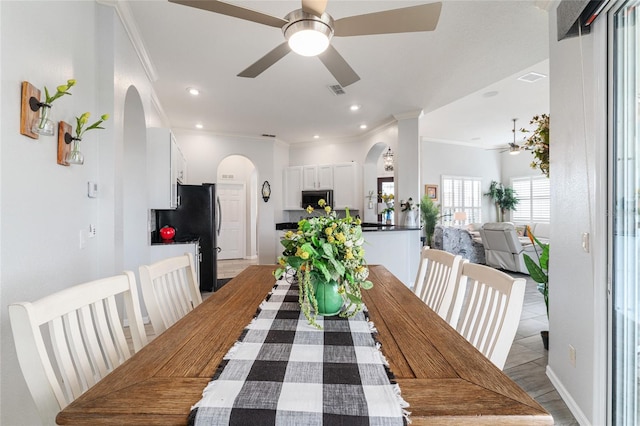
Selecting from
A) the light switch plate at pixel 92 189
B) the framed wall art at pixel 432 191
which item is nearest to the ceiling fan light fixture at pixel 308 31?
the light switch plate at pixel 92 189

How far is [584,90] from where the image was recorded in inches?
68.9

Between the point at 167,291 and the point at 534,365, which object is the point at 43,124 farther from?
the point at 534,365

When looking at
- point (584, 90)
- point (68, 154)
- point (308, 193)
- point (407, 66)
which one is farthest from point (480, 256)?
point (68, 154)

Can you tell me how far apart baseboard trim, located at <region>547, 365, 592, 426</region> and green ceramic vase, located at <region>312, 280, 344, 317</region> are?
1.68m

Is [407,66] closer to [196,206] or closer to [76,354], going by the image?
[196,206]

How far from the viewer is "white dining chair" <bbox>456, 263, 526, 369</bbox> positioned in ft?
3.41

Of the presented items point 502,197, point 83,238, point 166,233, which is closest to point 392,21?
point 83,238

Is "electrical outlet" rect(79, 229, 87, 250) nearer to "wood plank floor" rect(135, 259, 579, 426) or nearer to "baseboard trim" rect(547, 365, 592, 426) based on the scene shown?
"wood plank floor" rect(135, 259, 579, 426)

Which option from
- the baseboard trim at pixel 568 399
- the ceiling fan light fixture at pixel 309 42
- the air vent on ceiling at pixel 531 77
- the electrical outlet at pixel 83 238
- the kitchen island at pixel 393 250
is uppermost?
the air vent on ceiling at pixel 531 77

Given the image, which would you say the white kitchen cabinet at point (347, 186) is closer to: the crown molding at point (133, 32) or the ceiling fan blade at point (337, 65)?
the crown molding at point (133, 32)

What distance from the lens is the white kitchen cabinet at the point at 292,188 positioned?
6656mm

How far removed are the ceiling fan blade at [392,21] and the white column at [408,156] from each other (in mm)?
3212

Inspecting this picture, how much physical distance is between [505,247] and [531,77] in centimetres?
297

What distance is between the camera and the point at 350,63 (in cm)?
331
